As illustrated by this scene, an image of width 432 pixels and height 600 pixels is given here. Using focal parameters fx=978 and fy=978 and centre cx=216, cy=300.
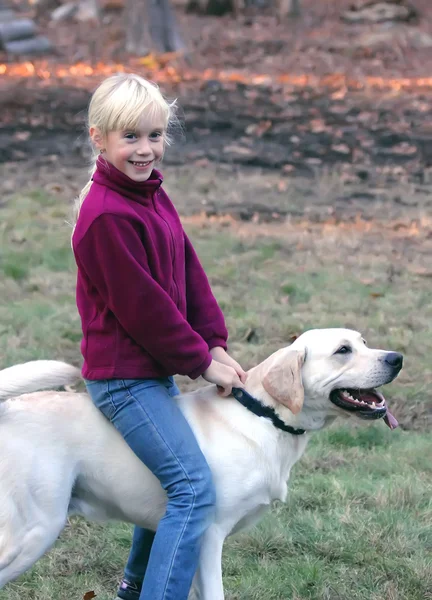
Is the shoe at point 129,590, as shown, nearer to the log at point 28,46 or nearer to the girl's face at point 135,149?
the girl's face at point 135,149

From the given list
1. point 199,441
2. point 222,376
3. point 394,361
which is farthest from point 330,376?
point 199,441

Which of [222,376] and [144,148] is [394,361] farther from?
[144,148]

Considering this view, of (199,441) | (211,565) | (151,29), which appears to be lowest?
(151,29)

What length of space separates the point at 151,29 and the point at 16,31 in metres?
3.04

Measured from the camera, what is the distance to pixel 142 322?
11.2 ft

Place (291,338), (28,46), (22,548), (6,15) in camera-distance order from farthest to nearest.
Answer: (6,15) < (28,46) < (291,338) < (22,548)

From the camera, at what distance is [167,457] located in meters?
3.39

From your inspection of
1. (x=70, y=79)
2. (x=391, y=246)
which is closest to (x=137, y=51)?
(x=70, y=79)

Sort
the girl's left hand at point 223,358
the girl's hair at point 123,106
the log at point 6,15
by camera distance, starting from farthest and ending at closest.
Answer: the log at point 6,15 < the girl's left hand at point 223,358 < the girl's hair at point 123,106

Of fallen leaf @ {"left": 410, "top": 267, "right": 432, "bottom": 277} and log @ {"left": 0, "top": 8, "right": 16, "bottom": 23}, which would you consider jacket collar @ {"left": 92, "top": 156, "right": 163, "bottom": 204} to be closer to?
fallen leaf @ {"left": 410, "top": 267, "right": 432, "bottom": 277}

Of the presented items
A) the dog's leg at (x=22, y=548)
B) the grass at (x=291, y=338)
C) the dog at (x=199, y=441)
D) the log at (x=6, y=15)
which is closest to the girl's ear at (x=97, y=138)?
the dog at (x=199, y=441)

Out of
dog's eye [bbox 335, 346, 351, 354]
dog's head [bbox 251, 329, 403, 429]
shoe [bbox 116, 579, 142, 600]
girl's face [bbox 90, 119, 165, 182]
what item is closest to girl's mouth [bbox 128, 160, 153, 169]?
girl's face [bbox 90, 119, 165, 182]

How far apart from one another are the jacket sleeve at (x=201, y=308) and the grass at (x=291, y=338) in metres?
1.09

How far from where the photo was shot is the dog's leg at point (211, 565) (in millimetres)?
3467
